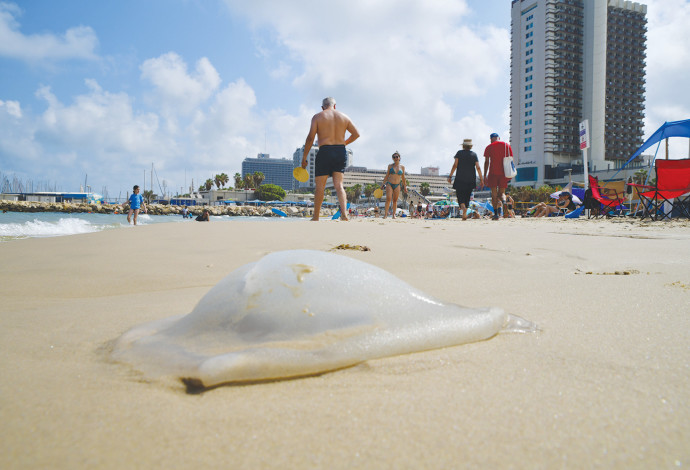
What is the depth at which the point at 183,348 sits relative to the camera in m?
0.98

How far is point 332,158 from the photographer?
232 inches

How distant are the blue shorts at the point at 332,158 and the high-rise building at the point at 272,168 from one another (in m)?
189

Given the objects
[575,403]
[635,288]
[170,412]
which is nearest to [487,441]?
[575,403]

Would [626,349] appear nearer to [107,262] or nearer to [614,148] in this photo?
[107,262]

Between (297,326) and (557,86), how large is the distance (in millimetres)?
76170

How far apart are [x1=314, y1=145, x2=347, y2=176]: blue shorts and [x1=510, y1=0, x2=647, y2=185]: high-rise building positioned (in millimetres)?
64903

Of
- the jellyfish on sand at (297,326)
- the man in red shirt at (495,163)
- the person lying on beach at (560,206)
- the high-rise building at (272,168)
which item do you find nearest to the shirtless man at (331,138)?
the man in red shirt at (495,163)

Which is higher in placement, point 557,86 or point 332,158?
point 557,86

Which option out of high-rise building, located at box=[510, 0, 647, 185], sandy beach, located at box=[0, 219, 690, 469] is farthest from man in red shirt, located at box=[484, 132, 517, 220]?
high-rise building, located at box=[510, 0, 647, 185]

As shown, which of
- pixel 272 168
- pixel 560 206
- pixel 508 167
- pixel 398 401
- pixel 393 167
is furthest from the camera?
pixel 272 168

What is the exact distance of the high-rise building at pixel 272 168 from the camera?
19162cm

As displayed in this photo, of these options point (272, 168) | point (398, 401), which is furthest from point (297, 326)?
point (272, 168)

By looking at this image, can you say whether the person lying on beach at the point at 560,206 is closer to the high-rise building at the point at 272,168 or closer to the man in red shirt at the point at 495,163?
the man in red shirt at the point at 495,163

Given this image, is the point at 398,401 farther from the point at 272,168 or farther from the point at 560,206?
the point at 272,168
